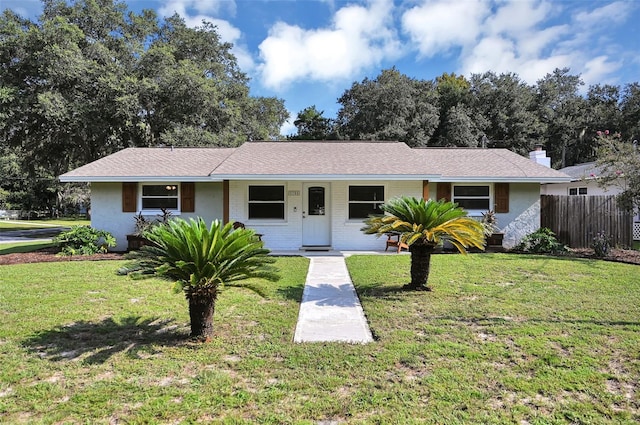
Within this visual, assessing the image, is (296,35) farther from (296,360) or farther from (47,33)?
(296,360)

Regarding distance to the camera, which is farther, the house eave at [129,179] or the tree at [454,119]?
the tree at [454,119]

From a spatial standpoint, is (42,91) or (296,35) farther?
(42,91)

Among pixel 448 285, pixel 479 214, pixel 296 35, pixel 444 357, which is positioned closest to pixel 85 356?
pixel 444 357

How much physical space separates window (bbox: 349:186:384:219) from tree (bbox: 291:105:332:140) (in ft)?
83.8

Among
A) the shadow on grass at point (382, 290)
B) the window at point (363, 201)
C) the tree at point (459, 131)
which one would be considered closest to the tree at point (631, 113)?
the tree at point (459, 131)

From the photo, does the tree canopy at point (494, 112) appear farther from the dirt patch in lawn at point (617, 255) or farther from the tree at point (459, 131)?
the dirt patch in lawn at point (617, 255)

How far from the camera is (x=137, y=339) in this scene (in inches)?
178

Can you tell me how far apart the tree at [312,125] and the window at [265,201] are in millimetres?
25727

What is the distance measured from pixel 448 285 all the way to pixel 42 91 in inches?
879

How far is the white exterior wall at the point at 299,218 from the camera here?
40.2 feet

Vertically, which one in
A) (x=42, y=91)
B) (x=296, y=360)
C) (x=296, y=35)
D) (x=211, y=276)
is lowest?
(x=296, y=360)

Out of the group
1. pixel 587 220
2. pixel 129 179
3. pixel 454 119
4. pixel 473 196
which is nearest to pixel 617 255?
pixel 587 220

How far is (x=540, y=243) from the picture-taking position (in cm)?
1176

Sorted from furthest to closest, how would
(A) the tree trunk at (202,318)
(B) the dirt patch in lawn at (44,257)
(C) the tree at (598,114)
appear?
1. (C) the tree at (598,114)
2. (B) the dirt patch in lawn at (44,257)
3. (A) the tree trunk at (202,318)
